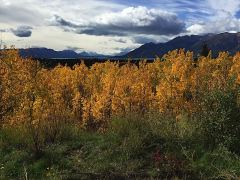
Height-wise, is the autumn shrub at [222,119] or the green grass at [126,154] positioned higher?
the autumn shrub at [222,119]

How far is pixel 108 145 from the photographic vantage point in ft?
44.1

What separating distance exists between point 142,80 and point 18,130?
989 inches

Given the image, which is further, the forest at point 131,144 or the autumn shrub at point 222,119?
the autumn shrub at point 222,119

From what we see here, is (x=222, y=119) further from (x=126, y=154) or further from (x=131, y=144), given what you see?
(x=126, y=154)

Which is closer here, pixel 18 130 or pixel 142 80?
pixel 18 130

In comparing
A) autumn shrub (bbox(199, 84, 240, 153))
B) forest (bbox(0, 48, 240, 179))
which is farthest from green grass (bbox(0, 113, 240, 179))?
autumn shrub (bbox(199, 84, 240, 153))

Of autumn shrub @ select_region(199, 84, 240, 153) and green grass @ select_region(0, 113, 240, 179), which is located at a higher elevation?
autumn shrub @ select_region(199, 84, 240, 153)

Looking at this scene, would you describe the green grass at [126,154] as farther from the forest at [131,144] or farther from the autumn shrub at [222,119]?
the autumn shrub at [222,119]

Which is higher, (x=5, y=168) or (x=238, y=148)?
(x=238, y=148)

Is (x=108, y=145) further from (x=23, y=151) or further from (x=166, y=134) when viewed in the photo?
(x=23, y=151)

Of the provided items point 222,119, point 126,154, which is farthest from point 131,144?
point 222,119

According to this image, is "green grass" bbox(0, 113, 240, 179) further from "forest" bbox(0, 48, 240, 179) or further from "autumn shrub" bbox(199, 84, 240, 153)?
"autumn shrub" bbox(199, 84, 240, 153)

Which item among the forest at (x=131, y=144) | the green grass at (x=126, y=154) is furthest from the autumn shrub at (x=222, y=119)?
the green grass at (x=126, y=154)

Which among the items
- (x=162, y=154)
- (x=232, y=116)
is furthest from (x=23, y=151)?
(x=232, y=116)
